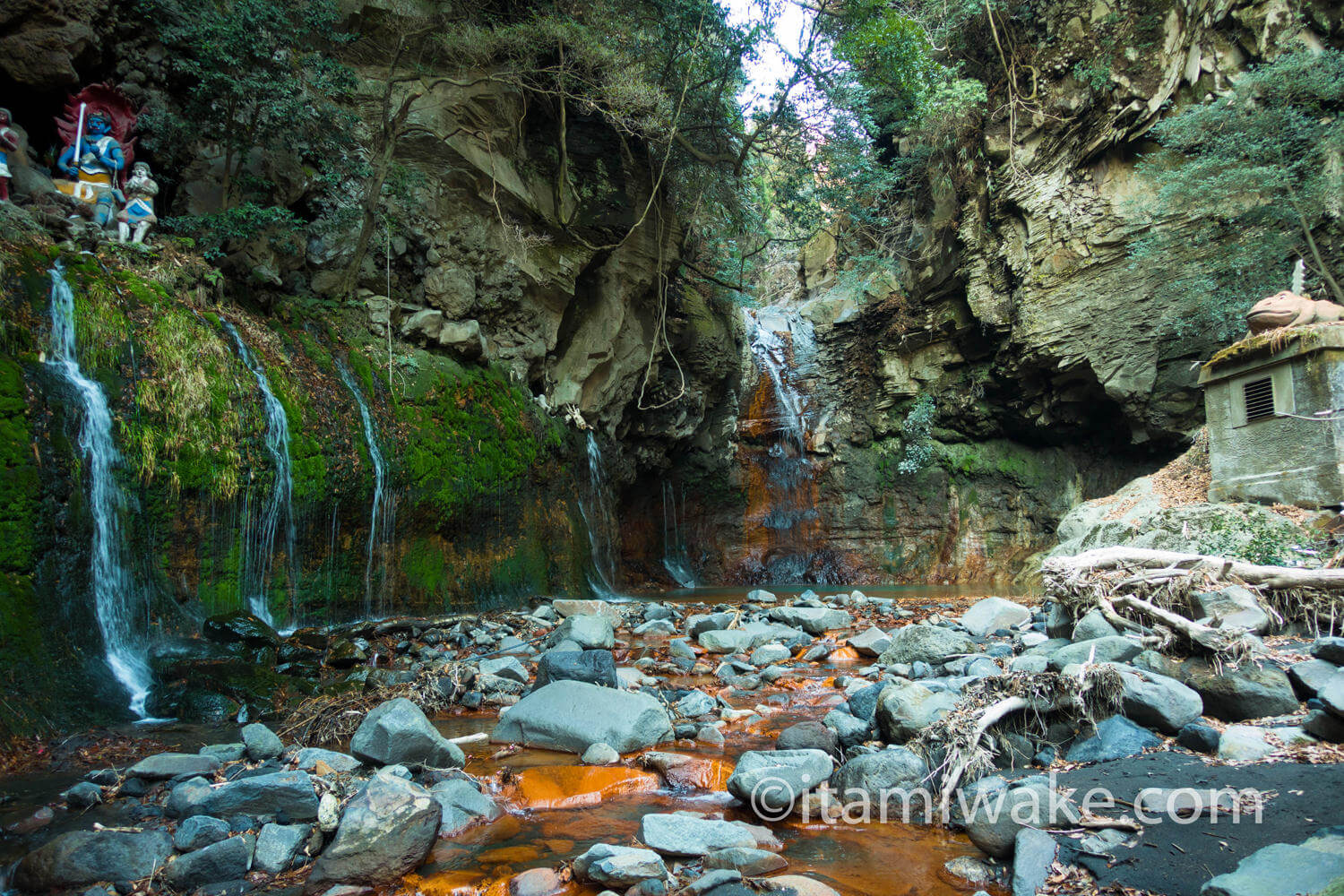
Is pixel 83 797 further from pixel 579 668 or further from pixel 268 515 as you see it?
pixel 268 515

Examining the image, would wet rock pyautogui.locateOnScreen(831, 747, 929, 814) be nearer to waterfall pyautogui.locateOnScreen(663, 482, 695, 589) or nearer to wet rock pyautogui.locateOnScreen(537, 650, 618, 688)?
wet rock pyautogui.locateOnScreen(537, 650, 618, 688)

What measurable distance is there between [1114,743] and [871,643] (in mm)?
3216

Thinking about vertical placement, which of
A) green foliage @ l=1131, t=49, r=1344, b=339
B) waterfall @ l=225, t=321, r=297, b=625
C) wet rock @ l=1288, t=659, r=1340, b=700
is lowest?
wet rock @ l=1288, t=659, r=1340, b=700

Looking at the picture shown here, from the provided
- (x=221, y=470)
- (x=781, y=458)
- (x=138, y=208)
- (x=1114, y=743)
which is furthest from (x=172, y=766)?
(x=781, y=458)

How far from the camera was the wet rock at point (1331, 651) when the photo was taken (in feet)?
11.4

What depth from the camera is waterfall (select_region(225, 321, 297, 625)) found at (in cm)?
619

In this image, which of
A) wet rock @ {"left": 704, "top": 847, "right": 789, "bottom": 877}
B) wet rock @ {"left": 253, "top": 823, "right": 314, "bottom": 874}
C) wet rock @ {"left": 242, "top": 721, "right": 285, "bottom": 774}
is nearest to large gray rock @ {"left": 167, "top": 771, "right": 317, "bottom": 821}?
wet rock @ {"left": 253, "top": 823, "right": 314, "bottom": 874}

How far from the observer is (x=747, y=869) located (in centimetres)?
249

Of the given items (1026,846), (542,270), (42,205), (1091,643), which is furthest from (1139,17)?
(42,205)

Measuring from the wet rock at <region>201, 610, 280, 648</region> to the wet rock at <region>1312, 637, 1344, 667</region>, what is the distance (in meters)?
6.87

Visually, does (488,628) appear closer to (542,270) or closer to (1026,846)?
(1026,846)

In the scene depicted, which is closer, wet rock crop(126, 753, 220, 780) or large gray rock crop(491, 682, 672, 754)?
wet rock crop(126, 753, 220, 780)

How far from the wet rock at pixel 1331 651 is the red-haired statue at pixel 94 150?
10.6 m

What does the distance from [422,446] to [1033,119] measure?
1414 centimetres
